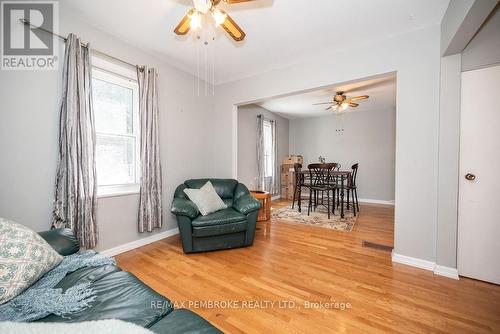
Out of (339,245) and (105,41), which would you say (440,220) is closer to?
(339,245)

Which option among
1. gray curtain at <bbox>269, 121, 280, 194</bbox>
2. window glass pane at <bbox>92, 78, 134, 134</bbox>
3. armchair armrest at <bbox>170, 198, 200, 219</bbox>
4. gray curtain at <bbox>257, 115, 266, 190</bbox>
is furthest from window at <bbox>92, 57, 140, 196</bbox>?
gray curtain at <bbox>269, 121, 280, 194</bbox>

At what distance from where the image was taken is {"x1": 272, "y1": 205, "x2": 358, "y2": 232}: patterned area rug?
11.5 ft

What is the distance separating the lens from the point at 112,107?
2533mm

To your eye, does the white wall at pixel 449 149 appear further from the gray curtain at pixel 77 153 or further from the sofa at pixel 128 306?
the gray curtain at pixel 77 153

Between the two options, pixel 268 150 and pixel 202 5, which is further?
pixel 268 150

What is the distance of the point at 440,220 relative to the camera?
2059 mm

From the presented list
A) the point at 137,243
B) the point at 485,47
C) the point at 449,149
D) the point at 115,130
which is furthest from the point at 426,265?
the point at 115,130

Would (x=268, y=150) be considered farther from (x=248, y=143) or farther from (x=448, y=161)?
(x=448, y=161)

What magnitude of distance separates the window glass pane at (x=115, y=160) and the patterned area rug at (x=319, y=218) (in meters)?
2.76

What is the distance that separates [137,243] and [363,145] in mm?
5998

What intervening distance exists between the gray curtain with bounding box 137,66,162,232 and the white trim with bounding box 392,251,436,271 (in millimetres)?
3054

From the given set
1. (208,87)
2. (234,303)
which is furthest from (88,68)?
(234,303)

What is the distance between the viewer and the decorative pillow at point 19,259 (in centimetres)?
99

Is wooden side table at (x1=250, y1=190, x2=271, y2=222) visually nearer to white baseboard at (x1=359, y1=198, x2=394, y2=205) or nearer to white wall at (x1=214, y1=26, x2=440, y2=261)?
white wall at (x1=214, y1=26, x2=440, y2=261)
